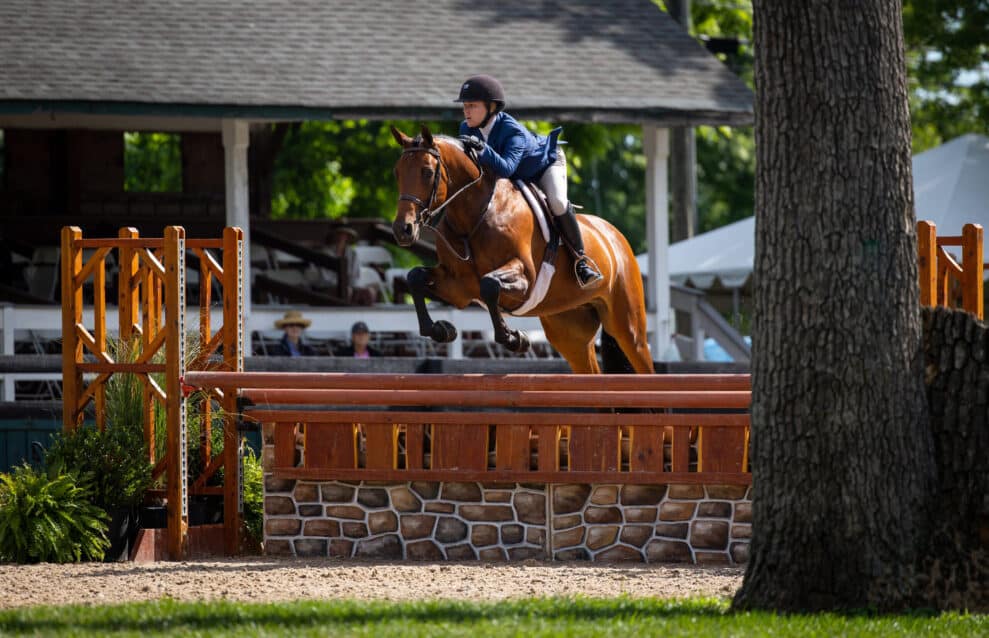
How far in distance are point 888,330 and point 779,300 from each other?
45 cm

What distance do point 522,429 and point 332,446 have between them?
1.09m

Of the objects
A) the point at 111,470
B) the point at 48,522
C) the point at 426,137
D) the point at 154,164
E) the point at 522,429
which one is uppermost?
the point at 154,164

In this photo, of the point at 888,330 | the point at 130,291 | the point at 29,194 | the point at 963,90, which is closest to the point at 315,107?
the point at 29,194

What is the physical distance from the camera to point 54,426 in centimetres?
1044

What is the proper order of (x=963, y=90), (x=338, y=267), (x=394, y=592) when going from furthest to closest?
(x=963, y=90) < (x=338, y=267) < (x=394, y=592)

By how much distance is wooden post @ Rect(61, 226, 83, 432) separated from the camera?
831 cm

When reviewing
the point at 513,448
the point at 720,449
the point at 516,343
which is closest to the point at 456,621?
the point at 513,448

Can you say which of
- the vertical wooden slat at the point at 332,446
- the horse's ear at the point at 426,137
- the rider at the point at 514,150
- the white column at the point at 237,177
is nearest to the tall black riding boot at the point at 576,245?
the rider at the point at 514,150

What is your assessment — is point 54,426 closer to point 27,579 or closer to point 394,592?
point 27,579

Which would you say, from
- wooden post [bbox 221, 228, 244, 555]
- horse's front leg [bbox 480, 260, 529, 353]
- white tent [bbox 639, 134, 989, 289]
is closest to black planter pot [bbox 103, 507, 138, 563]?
wooden post [bbox 221, 228, 244, 555]

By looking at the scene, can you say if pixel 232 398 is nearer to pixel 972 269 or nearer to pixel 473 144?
pixel 473 144

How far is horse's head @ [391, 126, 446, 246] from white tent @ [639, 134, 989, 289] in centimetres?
848

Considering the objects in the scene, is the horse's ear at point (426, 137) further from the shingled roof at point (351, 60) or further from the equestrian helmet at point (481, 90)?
the shingled roof at point (351, 60)

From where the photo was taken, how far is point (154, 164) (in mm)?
27484
